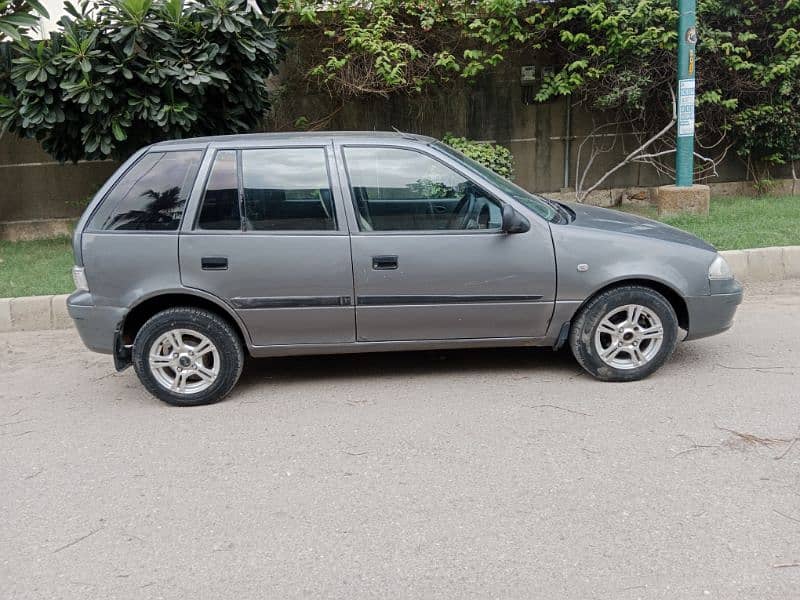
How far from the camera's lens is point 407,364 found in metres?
5.47

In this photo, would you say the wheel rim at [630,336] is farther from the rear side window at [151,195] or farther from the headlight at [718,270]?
the rear side window at [151,195]

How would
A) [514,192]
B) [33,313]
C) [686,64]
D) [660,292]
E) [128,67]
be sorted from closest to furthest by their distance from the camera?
[660,292] → [514,192] → [33,313] → [128,67] → [686,64]

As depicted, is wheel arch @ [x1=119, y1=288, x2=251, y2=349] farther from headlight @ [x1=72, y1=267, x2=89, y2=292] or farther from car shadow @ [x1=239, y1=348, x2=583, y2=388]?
car shadow @ [x1=239, y1=348, x2=583, y2=388]

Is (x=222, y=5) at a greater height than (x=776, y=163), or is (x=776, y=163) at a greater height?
(x=222, y=5)

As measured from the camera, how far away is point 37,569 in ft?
10.1

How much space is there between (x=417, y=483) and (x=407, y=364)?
6.13ft

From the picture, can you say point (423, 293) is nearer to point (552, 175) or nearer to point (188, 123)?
point (188, 123)

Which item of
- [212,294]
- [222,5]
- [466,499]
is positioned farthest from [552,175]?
[466,499]

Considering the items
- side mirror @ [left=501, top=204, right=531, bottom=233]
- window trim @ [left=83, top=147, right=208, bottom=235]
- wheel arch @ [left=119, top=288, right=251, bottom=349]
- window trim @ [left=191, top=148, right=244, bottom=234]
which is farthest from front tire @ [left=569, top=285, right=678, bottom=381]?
window trim @ [left=83, top=147, right=208, bottom=235]

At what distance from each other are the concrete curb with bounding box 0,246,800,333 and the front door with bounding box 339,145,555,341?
3490 mm

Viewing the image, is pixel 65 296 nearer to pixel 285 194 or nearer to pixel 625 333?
pixel 285 194

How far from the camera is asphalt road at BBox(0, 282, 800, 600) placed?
2.94 m

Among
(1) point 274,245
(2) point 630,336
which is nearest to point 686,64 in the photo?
(2) point 630,336

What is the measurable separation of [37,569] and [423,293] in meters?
2.63
